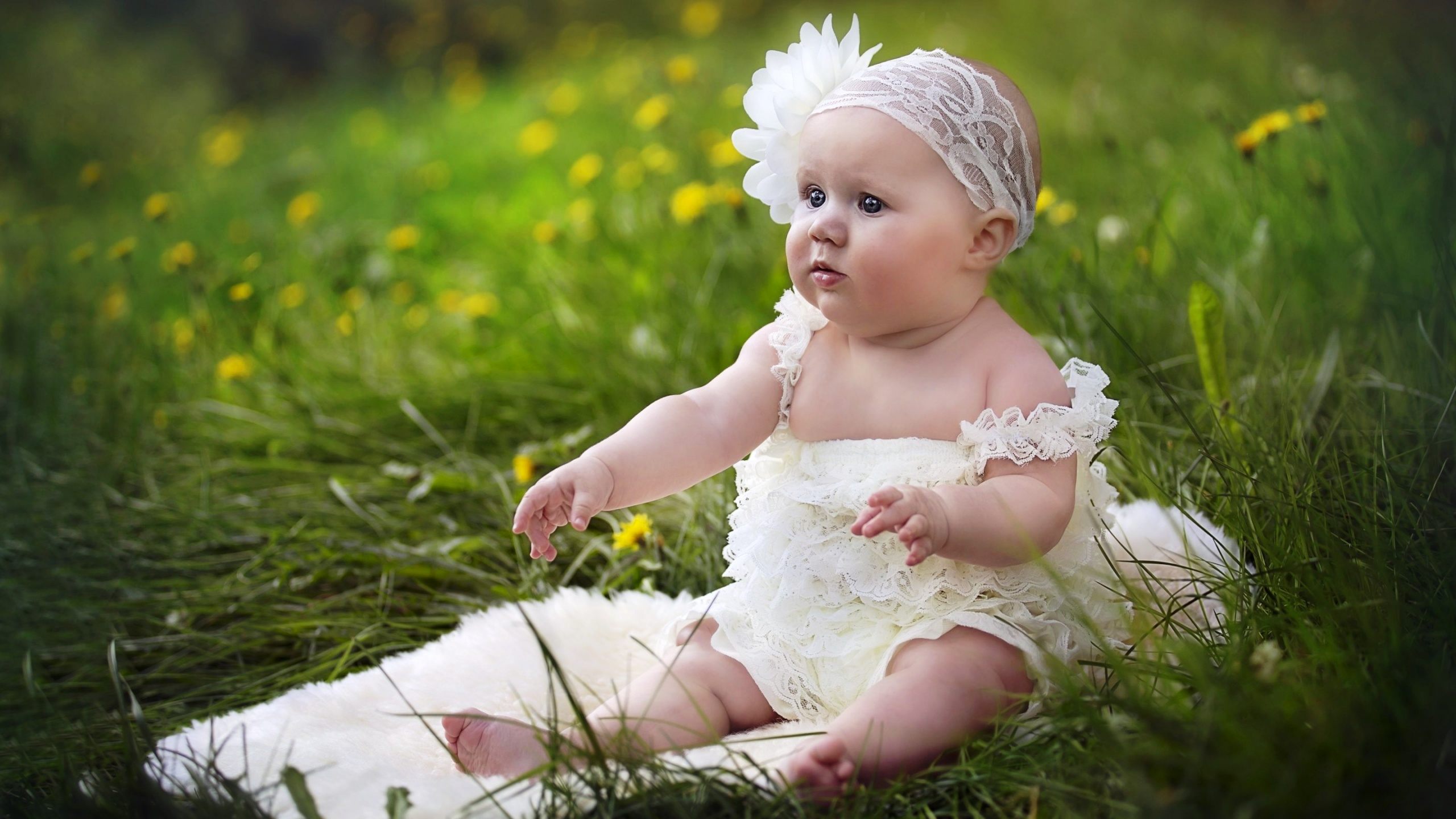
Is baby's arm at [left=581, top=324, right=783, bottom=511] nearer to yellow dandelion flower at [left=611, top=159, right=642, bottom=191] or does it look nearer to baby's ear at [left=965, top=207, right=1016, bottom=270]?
baby's ear at [left=965, top=207, right=1016, bottom=270]

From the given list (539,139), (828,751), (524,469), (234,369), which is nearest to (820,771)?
(828,751)

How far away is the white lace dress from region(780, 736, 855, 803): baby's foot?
173 millimetres

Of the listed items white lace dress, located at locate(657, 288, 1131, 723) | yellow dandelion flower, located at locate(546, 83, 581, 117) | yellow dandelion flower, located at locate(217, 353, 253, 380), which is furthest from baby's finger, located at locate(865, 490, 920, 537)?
yellow dandelion flower, located at locate(546, 83, 581, 117)

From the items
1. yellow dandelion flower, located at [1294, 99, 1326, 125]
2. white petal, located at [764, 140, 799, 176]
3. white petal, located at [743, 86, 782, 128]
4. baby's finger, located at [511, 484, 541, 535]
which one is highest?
white petal, located at [743, 86, 782, 128]

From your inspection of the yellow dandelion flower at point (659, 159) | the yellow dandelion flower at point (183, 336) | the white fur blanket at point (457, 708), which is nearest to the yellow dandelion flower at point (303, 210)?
the yellow dandelion flower at point (183, 336)

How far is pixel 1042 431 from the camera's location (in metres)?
1.26

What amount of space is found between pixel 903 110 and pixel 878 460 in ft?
1.28

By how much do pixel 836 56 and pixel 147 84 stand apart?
17.9ft

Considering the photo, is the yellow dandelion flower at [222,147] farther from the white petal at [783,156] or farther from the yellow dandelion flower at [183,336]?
the white petal at [783,156]

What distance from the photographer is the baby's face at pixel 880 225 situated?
1.26 meters

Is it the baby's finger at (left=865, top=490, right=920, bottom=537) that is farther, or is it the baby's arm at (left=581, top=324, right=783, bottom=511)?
the baby's arm at (left=581, top=324, right=783, bottom=511)

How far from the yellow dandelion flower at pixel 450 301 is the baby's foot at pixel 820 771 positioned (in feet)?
6.64

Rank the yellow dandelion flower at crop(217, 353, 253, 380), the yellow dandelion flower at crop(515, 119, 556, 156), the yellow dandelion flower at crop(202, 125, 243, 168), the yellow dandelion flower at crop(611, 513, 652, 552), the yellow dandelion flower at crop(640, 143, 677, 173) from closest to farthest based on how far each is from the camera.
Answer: the yellow dandelion flower at crop(611, 513, 652, 552) < the yellow dandelion flower at crop(217, 353, 253, 380) < the yellow dandelion flower at crop(640, 143, 677, 173) < the yellow dandelion flower at crop(515, 119, 556, 156) < the yellow dandelion flower at crop(202, 125, 243, 168)

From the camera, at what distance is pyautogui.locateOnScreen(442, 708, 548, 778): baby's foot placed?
1238 mm
